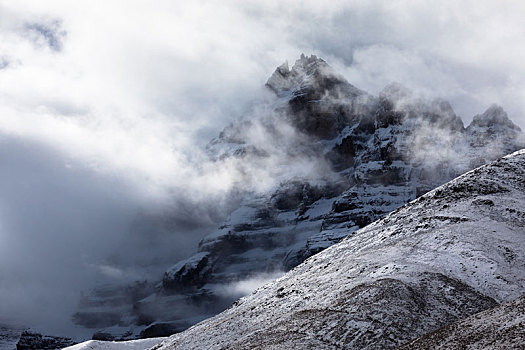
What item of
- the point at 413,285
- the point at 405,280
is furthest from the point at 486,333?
the point at 405,280

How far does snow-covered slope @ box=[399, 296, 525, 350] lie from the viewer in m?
30.0

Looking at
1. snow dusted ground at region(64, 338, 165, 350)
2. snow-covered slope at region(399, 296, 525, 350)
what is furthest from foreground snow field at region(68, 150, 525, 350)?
snow dusted ground at region(64, 338, 165, 350)

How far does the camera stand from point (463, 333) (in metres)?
33.6

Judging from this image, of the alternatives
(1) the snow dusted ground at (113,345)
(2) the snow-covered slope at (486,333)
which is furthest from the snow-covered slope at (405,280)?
(1) the snow dusted ground at (113,345)

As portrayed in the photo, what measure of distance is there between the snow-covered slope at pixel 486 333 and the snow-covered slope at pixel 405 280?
5.82m

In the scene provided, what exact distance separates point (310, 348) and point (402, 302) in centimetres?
861

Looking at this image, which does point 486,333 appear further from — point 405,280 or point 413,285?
point 405,280

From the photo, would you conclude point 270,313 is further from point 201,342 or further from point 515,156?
point 515,156

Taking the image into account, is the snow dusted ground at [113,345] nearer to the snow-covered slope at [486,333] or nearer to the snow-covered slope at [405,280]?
the snow-covered slope at [405,280]

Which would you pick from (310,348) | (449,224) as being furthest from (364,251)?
(310,348)

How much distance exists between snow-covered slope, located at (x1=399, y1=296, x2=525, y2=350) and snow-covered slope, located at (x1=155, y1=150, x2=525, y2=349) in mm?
5816

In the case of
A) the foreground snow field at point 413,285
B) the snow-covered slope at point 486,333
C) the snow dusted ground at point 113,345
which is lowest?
the snow-covered slope at point 486,333

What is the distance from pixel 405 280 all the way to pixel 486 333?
15.6m

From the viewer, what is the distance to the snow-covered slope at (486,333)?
29984 millimetres
